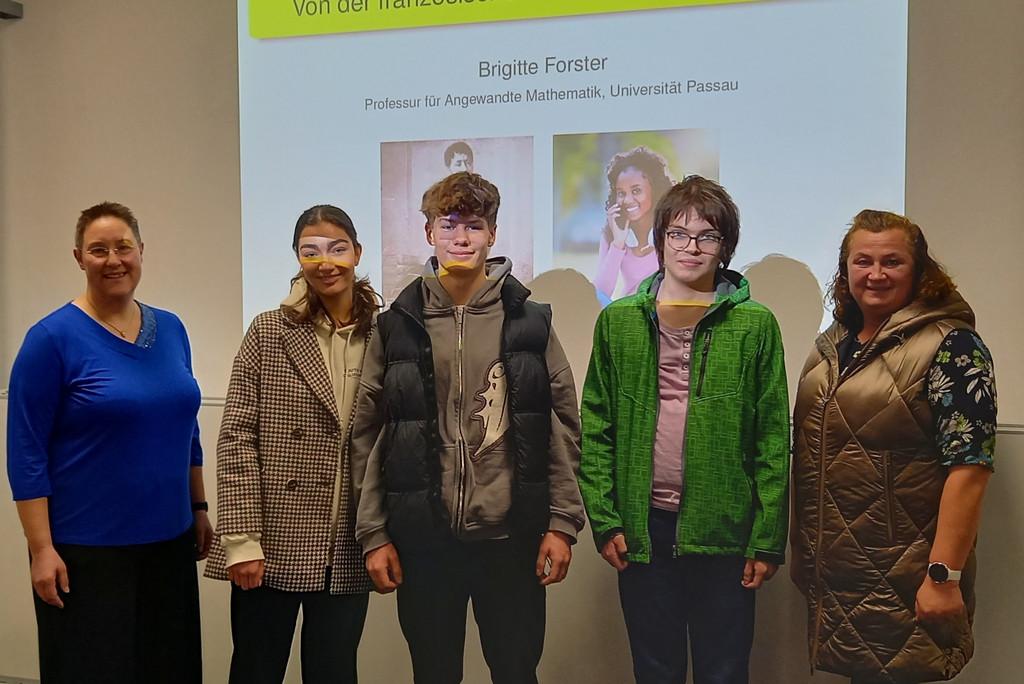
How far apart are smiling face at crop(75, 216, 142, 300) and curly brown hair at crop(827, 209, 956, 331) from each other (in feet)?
5.85

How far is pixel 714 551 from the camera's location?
87.7 inches

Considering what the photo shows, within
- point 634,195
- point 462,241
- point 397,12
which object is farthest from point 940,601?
point 397,12

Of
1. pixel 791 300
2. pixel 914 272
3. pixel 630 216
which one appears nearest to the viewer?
pixel 914 272

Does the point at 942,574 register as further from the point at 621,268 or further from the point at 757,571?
the point at 621,268

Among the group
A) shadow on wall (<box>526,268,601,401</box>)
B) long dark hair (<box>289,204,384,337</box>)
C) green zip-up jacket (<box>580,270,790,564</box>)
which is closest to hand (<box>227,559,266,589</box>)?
long dark hair (<box>289,204,384,337</box>)

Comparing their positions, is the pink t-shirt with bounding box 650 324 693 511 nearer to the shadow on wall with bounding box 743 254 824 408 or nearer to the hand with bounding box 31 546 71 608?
the shadow on wall with bounding box 743 254 824 408

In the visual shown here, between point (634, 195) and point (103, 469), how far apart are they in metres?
1.54

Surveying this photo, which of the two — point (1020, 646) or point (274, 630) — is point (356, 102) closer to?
point (274, 630)

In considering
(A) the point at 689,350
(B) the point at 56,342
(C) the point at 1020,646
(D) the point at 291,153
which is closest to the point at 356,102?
(D) the point at 291,153

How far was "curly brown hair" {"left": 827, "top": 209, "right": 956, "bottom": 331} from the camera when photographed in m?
2.18

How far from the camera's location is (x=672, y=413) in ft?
7.34

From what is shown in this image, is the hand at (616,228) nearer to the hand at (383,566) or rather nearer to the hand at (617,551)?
the hand at (617,551)

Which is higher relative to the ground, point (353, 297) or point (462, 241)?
point (462, 241)

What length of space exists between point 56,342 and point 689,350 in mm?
1537
